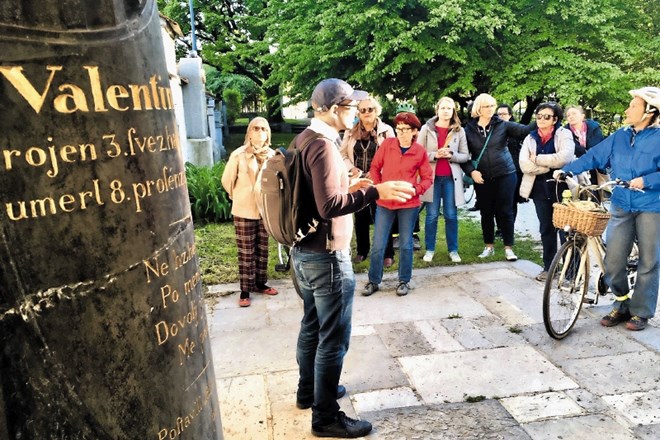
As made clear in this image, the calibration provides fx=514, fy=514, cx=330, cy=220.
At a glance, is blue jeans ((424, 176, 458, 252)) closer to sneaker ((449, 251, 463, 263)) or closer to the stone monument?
sneaker ((449, 251, 463, 263))

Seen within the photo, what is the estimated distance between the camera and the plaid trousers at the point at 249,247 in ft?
17.5

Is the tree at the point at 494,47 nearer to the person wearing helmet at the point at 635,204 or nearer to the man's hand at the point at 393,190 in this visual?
the person wearing helmet at the point at 635,204

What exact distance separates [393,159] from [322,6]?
1179 centimetres

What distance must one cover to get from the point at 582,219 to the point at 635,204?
0.45m

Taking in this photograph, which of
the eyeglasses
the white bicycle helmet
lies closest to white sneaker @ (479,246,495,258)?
the eyeglasses

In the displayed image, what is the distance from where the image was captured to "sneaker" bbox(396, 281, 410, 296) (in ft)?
17.9

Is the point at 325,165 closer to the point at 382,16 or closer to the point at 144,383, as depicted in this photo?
the point at 144,383

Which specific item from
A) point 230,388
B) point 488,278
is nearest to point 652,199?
point 488,278

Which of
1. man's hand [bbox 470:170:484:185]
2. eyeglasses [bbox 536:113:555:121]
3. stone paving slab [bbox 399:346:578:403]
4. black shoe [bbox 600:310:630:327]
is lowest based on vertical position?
stone paving slab [bbox 399:346:578:403]

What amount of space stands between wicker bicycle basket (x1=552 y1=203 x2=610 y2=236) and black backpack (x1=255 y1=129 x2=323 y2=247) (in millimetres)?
2511

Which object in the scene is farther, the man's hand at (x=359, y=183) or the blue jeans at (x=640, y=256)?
the blue jeans at (x=640, y=256)

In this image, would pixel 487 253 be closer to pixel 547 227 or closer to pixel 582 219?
pixel 547 227

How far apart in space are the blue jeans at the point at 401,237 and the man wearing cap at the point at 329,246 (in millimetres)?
2351

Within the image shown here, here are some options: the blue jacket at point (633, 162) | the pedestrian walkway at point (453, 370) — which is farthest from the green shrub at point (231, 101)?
the blue jacket at point (633, 162)
